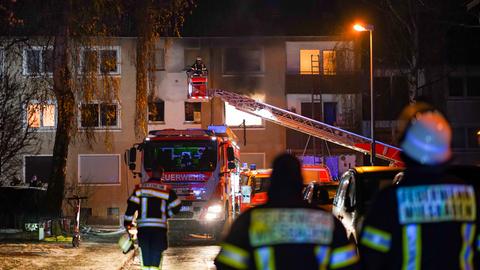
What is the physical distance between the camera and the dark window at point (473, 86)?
128 feet

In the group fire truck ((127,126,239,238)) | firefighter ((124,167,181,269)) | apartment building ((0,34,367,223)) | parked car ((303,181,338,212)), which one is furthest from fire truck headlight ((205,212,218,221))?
apartment building ((0,34,367,223))

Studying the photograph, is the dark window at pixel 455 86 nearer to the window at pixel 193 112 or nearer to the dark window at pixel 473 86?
the dark window at pixel 473 86

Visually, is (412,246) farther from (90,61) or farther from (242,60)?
(242,60)

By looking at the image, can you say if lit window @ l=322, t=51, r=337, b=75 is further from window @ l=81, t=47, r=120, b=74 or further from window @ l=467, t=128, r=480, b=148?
window @ l=81, t=47, r=120, b=74

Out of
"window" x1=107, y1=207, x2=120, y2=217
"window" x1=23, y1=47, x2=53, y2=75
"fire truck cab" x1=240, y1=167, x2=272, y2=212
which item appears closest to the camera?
"window" x1=23, y1=47, x2=53, y2=75

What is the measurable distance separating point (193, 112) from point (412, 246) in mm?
32994

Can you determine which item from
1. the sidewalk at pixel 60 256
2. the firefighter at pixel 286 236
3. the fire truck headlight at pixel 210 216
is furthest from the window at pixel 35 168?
the firefighter at pixel 286 236

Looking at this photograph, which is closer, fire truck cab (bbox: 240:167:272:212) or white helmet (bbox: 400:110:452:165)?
white helmet (bbox: 400:110:452:165)

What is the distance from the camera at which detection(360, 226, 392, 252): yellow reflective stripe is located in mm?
3668

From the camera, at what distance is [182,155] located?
1944cm

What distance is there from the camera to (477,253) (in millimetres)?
3883

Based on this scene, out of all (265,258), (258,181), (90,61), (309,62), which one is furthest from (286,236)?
(309,62)

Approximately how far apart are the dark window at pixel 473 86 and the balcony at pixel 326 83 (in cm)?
655

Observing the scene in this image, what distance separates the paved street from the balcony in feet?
62.3
